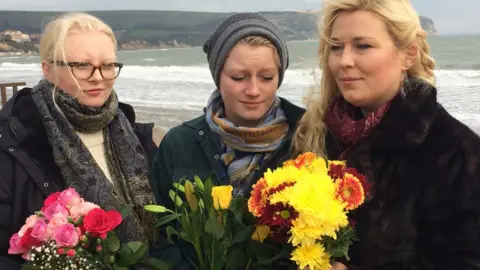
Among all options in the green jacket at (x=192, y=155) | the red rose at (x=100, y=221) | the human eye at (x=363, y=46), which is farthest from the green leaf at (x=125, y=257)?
the human eye at (x=363, y=46)

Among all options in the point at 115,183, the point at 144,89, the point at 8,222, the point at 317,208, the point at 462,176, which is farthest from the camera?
the point at 144,89

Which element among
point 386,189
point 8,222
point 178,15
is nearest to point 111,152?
point 8,222


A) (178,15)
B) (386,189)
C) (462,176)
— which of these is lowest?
(178,15)

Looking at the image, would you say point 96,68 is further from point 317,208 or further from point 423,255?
point 423,255

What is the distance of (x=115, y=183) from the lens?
112 inches

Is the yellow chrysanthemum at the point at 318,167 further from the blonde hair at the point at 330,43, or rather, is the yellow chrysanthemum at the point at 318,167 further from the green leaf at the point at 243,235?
the blonde hair at the point at 330,43

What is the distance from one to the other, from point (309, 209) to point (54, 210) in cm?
101

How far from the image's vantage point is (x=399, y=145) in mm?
2227

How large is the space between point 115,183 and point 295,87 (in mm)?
18528

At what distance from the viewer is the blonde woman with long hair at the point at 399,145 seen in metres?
2.09

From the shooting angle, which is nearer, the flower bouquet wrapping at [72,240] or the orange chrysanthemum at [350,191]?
the orange chrysanthemum at [350,191]

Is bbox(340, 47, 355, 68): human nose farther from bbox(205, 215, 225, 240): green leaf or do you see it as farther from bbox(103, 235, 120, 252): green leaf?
bbox(103, 235, 120, 252): green leaf

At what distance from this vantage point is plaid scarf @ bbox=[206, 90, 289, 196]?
2578 millimetres

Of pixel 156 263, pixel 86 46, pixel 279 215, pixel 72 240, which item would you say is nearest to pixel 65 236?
pixel 72 240
